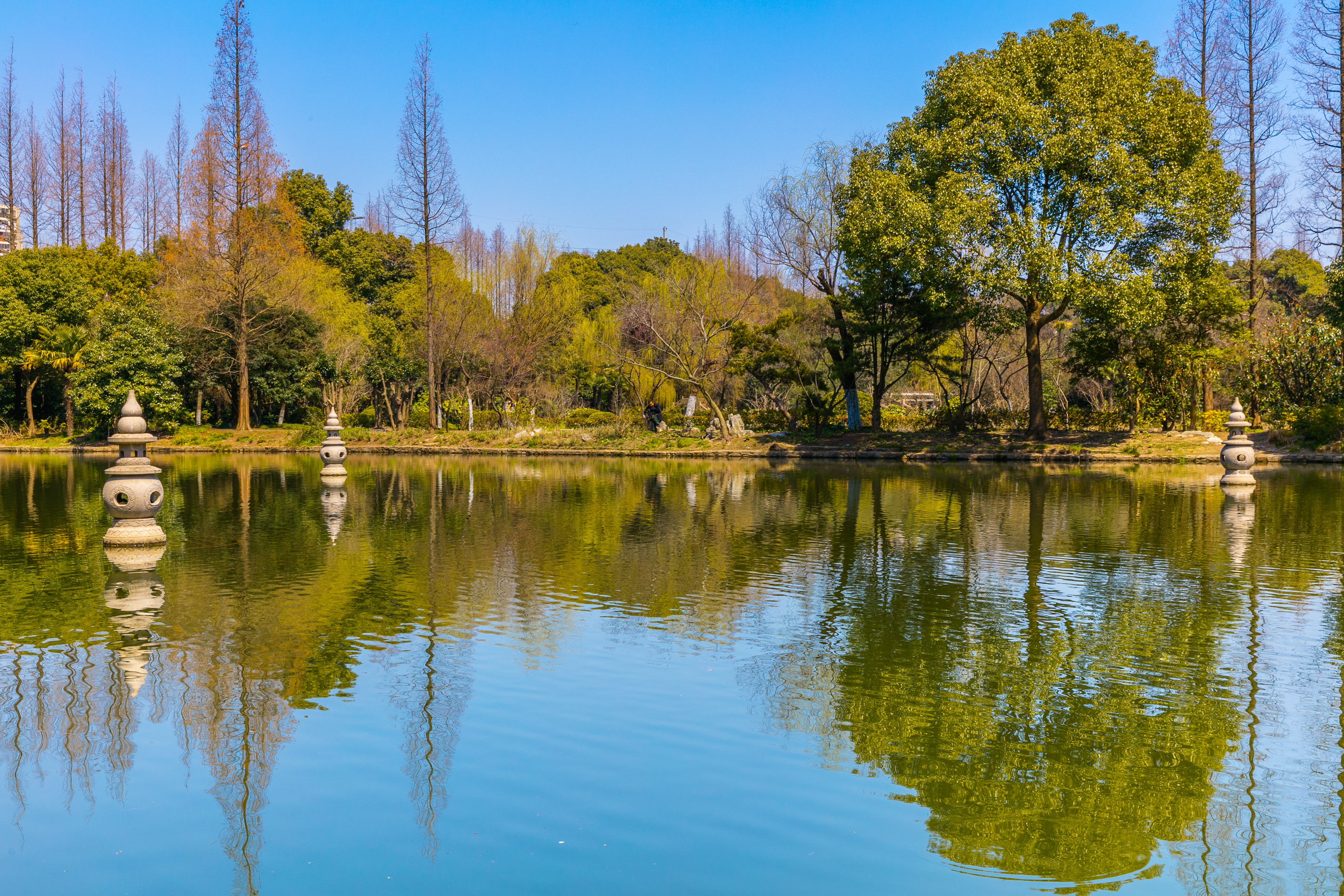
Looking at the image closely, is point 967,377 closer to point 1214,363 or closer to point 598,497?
point 1214,363

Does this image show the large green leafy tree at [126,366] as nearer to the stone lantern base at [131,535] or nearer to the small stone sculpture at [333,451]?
the small stone sculpture at [333,451]

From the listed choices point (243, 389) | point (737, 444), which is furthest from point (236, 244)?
point (737, 444)

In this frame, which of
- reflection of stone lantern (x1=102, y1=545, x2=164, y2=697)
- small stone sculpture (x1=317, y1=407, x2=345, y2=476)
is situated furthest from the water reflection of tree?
small stone sculpture (x1=317, y1=407, x2=345, y2=476)

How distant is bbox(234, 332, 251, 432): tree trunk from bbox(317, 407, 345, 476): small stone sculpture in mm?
17049

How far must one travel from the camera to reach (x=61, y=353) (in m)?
37.5

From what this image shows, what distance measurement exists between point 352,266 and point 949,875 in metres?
47.2

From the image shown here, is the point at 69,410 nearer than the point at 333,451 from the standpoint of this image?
No

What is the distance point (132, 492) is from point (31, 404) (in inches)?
1325

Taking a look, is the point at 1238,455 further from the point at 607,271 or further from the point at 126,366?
the point at 607,271

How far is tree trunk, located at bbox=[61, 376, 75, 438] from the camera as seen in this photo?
121ft

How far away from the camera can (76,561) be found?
10805mm

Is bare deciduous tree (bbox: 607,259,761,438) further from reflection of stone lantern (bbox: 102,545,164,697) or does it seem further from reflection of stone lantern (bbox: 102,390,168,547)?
reflection of stone lantern (bbox: 102,545,164,697)

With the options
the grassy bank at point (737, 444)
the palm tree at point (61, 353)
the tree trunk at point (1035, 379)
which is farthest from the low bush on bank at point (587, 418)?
the palm tree at point (61, 353)

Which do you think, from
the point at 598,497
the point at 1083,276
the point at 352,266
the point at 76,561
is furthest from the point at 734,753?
the point at 352,266
